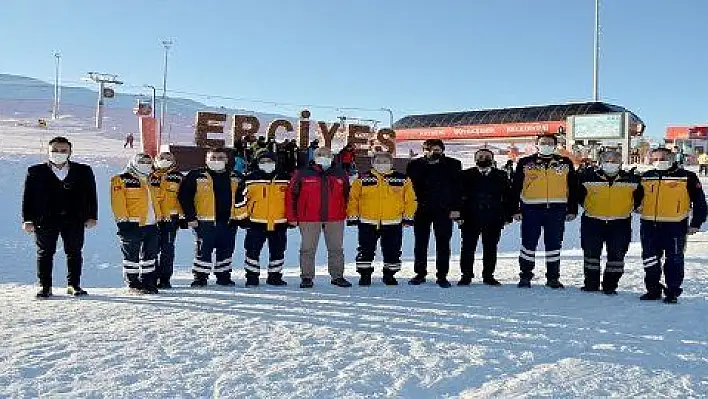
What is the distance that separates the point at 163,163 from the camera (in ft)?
23.2

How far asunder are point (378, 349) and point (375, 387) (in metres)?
0.71

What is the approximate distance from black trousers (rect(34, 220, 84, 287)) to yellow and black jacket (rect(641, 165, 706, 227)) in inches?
230

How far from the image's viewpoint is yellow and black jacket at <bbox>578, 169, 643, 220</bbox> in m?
6.65

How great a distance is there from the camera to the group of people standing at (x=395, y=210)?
20.7 feet

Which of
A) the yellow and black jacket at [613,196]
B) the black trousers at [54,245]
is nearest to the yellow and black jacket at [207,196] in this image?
the black trousers at [54,245]

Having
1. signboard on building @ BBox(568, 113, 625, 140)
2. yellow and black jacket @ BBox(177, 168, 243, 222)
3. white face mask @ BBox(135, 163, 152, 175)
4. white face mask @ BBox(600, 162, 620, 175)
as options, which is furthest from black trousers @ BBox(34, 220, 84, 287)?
signboard on building @ BBox(568, 113, 625, 140)

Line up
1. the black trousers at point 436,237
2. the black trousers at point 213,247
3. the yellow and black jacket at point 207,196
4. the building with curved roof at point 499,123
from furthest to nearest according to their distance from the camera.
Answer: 1. the building with curved roof at point 499,123
2. the black trousers at point 436,237
3. the black trousers at point 213,247
4. the yellow and black jacket at point 207,196

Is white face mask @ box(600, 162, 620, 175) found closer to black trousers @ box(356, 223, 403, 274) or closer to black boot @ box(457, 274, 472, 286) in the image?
black boot @ box(457, 274, 472, 286)

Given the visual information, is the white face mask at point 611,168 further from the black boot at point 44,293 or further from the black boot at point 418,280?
the black boot at point 44,293

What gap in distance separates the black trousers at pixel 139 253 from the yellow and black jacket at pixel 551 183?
4.15m

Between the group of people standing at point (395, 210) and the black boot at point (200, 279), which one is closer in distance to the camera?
the group of people standing at point (395, 210)

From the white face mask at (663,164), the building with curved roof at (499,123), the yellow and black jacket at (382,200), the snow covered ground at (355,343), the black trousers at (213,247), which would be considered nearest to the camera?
the snow covered ground at (355,343)

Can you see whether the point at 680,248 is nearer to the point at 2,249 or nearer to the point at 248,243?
the point at 248,243

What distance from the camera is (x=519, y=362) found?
4.05 m
